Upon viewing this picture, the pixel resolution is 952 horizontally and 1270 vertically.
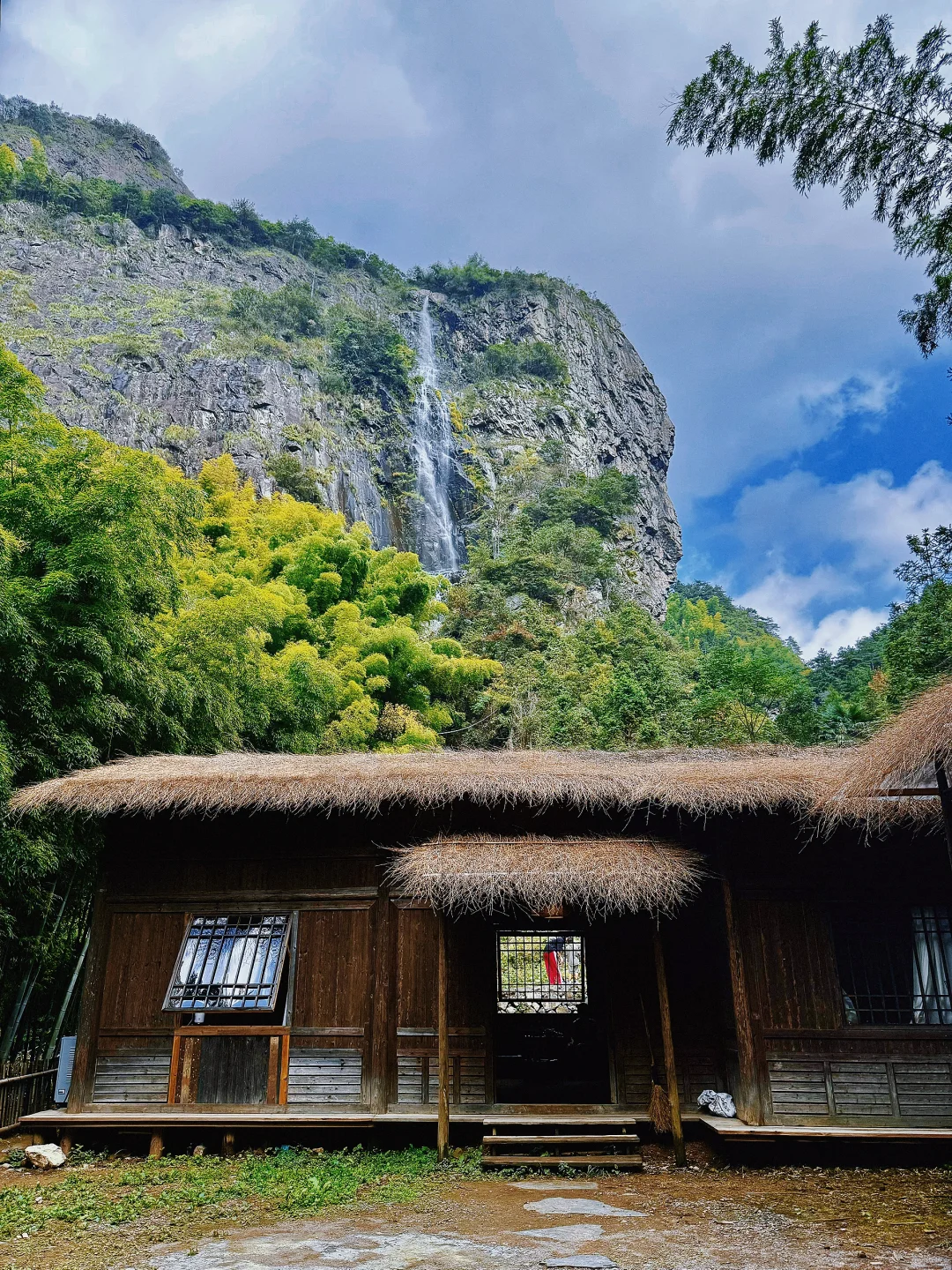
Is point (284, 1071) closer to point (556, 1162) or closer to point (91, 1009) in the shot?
point (91, 1009)

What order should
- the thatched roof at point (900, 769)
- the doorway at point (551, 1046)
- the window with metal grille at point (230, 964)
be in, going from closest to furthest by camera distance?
the thatched roof at point (900, 769) → the window with metal grille at point (230, 964) → the doorway at point (551, 1046)

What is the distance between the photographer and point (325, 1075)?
24.8ft

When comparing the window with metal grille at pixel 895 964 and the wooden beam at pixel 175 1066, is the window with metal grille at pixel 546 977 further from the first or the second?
the wooden beam at pixel 175 1066

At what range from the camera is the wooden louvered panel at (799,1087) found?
7.09 m

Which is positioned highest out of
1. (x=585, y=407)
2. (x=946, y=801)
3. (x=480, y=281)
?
(x=480, y=281)

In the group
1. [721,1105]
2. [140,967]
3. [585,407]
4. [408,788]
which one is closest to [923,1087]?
[721,1105]

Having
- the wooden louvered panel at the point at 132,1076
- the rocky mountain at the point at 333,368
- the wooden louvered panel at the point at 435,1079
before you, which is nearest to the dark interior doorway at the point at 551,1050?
the wooden louvered panel at the point at 435,1079

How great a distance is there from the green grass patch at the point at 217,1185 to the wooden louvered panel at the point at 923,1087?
359 centimetres

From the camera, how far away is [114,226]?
50.8m

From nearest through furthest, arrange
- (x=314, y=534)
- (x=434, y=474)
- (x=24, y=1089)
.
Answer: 1. (x=24, y=1089)
2. (x=314, y=534)
3. (x=434, y=474)

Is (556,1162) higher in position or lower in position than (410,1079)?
lower

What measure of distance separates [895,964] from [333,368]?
43309 millimetres

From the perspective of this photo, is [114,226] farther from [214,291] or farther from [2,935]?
[2,935]

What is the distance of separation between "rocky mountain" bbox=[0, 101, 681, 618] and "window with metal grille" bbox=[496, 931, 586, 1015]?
22825mm
